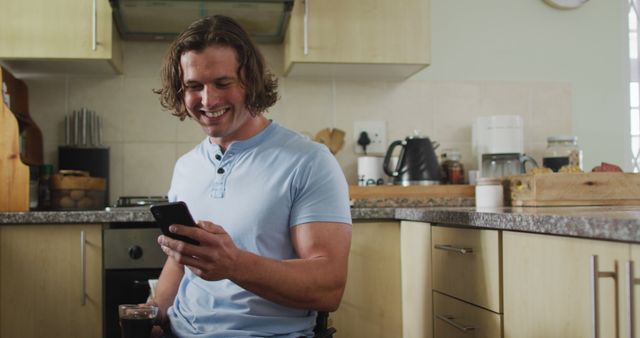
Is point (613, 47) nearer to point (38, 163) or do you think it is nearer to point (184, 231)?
point (38, 163)

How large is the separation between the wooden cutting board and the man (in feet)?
2.65

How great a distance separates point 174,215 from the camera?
129 centimetres

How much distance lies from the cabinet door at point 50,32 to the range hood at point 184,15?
12 centimetres

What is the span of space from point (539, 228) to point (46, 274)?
1642mm

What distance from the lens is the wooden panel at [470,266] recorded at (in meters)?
1.62

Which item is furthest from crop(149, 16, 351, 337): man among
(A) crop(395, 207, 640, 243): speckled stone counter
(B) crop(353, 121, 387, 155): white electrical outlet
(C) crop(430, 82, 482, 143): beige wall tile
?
(C) crop(430, 82, 482, 143): beige wall tile

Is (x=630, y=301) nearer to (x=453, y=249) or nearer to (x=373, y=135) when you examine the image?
(x=453, y=249)

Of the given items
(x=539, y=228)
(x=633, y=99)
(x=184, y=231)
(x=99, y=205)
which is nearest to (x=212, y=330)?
(x=184, y=231)

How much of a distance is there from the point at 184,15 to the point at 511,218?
1.76 m

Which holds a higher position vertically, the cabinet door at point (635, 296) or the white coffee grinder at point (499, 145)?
the white coffee grinder at point (499, 145)

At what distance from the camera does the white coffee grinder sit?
3018 mm

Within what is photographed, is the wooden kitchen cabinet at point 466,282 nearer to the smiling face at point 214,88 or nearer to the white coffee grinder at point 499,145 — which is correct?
the smiling face at point 214,88

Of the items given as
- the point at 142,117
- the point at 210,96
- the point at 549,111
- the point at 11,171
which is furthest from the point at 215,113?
the point at 549,111

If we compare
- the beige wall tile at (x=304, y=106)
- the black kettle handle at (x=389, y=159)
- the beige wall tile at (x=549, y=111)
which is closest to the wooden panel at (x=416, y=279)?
the black kettle handle at (x=389, y=159)
